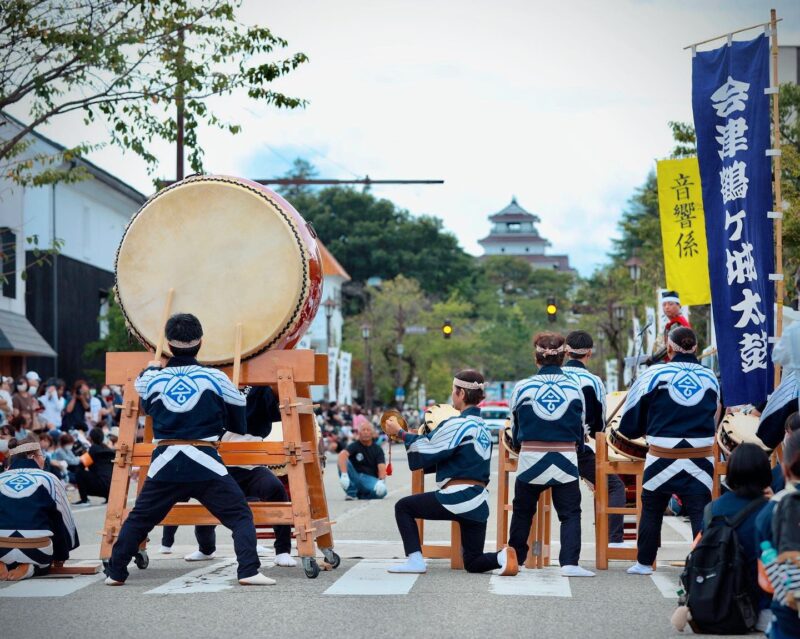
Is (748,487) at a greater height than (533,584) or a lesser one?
greater

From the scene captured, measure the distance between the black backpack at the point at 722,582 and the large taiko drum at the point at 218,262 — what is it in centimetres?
403

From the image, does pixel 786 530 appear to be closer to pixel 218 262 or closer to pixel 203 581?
pixel 203 581

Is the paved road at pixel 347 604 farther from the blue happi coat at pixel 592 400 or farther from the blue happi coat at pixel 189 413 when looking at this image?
the blue happi coat at pixel 592 400

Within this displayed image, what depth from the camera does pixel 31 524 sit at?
914cm

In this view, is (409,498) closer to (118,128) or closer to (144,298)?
(144,298)

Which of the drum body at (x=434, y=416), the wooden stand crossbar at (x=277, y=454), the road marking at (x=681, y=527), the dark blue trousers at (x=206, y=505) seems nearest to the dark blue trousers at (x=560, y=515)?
the drum body at (x=434, y=416)

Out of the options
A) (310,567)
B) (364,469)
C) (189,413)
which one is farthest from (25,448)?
(364,469)

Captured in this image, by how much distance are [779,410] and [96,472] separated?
12406mm

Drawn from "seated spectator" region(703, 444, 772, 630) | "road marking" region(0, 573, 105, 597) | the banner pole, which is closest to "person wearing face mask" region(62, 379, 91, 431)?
"road marking" region(0, 573, 105, 597)

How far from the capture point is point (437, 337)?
→ 72812mm

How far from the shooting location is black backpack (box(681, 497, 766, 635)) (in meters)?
6.53

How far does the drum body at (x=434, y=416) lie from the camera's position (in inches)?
409

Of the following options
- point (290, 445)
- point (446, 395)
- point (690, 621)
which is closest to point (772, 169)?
point (290, 445)

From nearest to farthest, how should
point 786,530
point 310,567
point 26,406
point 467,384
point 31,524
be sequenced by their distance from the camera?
point 786,530 → point 310,567 → point 31,524 → point 467,384 → point 26,406
